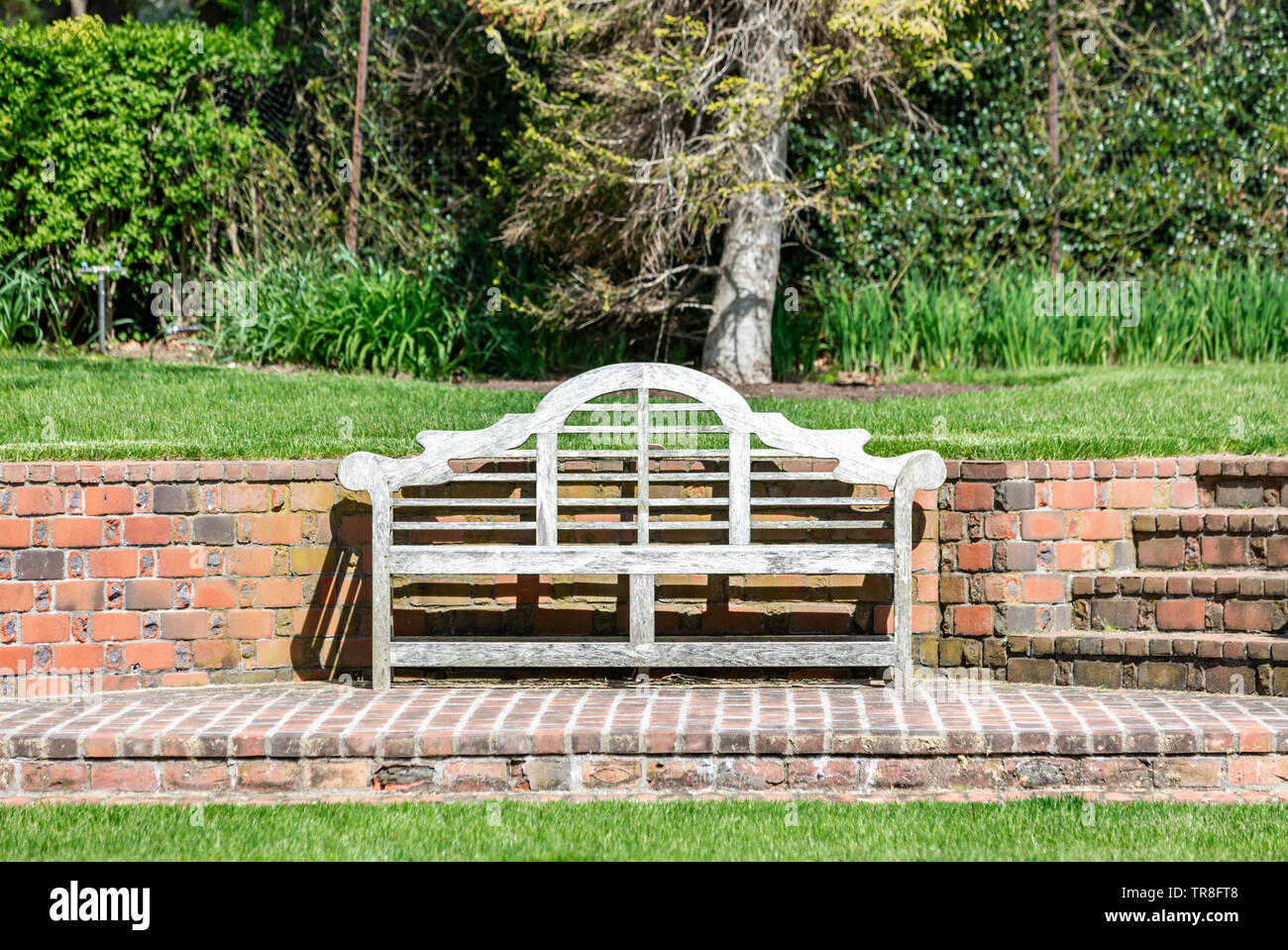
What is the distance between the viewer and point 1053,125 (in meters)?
10.9

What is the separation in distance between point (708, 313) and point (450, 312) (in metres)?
2.05

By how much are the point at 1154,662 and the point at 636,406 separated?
7.91 ft

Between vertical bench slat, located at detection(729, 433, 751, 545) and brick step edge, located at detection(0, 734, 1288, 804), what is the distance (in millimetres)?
1151

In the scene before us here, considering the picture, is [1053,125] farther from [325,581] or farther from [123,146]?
[325,581]

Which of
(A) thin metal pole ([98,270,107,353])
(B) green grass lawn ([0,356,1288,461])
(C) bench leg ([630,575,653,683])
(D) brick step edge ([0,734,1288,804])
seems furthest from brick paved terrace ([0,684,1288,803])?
(A) thin metal pole ([98,270,107,353])

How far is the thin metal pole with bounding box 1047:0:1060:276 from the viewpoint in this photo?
10.8 meters

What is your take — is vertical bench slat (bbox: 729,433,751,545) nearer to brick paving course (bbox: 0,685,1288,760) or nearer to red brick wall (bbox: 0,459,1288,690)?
red brick wall (bbox: 0,459,1288,690)

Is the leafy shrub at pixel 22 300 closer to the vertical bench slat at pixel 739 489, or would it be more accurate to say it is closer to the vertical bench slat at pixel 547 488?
the vertical bench slat at pixel 547 488

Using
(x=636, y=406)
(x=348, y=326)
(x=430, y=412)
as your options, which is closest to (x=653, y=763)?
(x=636, y=406)

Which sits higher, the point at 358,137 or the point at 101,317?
the point at 358,137

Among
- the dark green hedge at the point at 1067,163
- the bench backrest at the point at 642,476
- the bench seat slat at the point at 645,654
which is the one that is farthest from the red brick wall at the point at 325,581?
the dark green hedge at the point at 1067,163

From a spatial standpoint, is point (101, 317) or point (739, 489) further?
point (101, 317)
